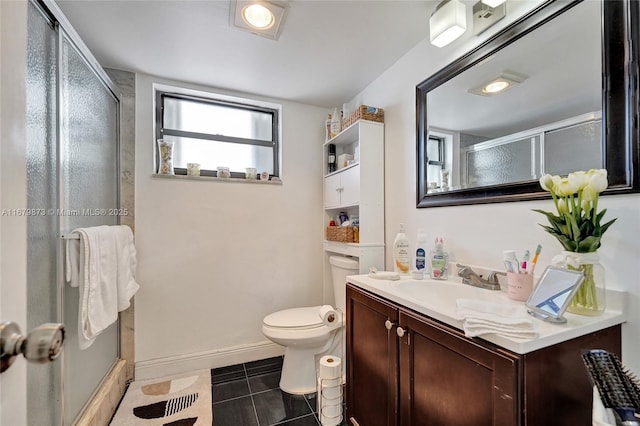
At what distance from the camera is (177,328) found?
6.32ft

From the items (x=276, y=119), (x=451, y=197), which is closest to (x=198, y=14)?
(x=276, y=119)

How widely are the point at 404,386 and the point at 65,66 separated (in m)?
1.95

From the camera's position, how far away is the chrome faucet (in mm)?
1107

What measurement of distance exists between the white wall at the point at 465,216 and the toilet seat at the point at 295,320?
2.07 ft

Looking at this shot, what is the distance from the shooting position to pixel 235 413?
1.54 metres

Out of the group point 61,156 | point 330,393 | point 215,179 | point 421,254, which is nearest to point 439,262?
point 421,254

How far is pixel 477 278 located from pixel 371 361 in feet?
1.95

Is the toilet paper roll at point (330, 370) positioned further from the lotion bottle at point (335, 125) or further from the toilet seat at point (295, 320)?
the lotion bottle at point (335, 125)

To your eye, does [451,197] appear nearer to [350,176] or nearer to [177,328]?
[350,176]

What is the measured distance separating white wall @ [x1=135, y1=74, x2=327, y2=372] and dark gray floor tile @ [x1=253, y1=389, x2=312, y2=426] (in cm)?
50

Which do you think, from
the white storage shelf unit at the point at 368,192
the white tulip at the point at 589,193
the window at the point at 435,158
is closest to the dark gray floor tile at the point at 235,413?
the white storage shelf unit at the point at 368,192

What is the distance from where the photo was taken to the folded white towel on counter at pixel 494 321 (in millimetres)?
665

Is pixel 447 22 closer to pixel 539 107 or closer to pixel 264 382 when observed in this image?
pixel 539 107

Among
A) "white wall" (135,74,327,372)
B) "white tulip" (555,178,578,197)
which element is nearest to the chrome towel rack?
"white wall" (135,74,327,372)
